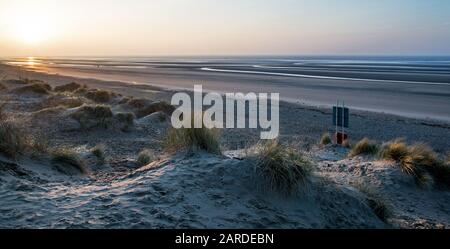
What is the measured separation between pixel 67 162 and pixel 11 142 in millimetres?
1017

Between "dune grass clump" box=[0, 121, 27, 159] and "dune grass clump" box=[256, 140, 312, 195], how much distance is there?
3166 millimetres

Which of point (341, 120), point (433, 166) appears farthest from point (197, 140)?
point (341, 120)

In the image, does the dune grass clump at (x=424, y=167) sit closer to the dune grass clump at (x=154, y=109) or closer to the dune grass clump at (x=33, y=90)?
the dune grass clump at (x=154, y=109)

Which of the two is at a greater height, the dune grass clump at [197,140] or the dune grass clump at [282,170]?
the dune grass clump at [197,140]

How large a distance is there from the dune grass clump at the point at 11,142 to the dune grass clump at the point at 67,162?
499 millimetres

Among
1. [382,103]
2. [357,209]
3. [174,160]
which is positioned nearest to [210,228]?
[174,160]

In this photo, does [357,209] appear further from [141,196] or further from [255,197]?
[141,196]

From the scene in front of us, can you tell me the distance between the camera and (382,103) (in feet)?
85.0

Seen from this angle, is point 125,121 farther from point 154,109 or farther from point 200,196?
point 200,196

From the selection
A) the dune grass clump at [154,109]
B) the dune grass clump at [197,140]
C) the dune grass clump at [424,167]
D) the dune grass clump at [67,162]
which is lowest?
the dune grass clump at [424,167]

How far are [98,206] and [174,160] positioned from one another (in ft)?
5.35

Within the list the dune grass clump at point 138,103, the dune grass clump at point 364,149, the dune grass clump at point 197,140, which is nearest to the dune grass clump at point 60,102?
the dune grass clump at point 138,103

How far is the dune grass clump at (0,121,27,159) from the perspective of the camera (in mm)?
5586

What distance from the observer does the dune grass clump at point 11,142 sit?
220 inches
